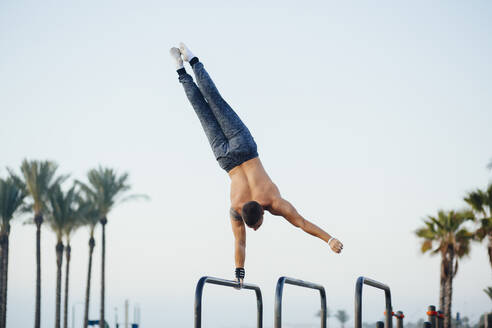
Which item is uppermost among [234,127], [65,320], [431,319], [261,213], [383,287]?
[234,127]

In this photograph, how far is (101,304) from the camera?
35344 mm

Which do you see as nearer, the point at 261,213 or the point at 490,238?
the point at 261,213

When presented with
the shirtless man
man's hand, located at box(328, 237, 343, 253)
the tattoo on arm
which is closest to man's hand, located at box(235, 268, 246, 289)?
the shirtless man

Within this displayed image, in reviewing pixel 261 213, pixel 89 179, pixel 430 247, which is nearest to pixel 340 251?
pixel 261 213

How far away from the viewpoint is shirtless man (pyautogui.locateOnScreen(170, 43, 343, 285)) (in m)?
6.71

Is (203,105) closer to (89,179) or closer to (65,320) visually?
(89,179)

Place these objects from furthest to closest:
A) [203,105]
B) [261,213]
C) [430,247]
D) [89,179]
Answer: [89,179]
[430,247]
[203,105]
[261,213]

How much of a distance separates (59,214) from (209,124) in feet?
90.1

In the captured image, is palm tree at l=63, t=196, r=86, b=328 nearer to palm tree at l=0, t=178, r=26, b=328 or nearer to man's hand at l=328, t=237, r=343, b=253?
palm tree at l=0, t=178, r=26, b=328

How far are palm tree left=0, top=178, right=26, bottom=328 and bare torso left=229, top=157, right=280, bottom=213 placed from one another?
25.7 m

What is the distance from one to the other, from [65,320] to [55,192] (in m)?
8.24

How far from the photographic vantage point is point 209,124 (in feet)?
22.9

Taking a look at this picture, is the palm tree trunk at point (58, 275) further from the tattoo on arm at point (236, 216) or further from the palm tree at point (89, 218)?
the tattoo on arm at point (236, 216)

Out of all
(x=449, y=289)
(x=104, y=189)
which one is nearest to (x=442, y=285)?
Answer: (x=449, y=289)
